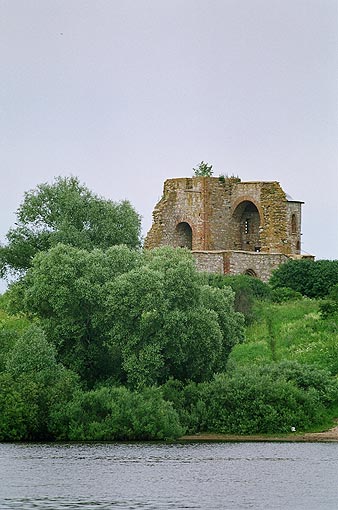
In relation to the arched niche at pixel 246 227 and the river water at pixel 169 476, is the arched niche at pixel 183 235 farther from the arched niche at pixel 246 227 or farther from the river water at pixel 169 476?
the river water at pixel 169 476

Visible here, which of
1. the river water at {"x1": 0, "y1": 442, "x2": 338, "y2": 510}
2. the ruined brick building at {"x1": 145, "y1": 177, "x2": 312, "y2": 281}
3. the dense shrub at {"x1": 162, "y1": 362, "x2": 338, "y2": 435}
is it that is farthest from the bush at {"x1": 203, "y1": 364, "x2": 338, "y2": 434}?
the ruined brick building at {"x1": 145, "y1": 177, "x2": 312, "y2": 281}

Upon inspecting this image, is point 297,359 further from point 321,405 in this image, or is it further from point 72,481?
point 72,481

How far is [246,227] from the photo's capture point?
100875mm

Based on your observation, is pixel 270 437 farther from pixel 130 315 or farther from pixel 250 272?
pixel 250 272

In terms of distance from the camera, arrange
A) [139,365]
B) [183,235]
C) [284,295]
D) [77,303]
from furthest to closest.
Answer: [183,235]
[284,295]
[77,303]
[139,365]

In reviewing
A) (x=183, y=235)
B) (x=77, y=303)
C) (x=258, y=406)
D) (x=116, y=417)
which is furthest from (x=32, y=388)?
(x=183, y=235)

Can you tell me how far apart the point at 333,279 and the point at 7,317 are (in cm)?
1714

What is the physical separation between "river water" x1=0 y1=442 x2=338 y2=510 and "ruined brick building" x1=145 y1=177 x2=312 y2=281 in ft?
108

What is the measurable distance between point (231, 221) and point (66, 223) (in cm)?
2090

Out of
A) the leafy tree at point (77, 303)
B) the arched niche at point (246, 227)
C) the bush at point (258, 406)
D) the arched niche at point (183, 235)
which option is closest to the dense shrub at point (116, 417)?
the bush at point (258, 406)

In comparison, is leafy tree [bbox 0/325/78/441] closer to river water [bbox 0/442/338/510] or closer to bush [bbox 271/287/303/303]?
river water [bbox 0/442/338/510]

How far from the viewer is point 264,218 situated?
96.4 meters

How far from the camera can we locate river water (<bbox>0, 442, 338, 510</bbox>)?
4750cm

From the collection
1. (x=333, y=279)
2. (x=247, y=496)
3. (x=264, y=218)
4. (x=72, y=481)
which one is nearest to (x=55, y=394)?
(x=72, y=481)
